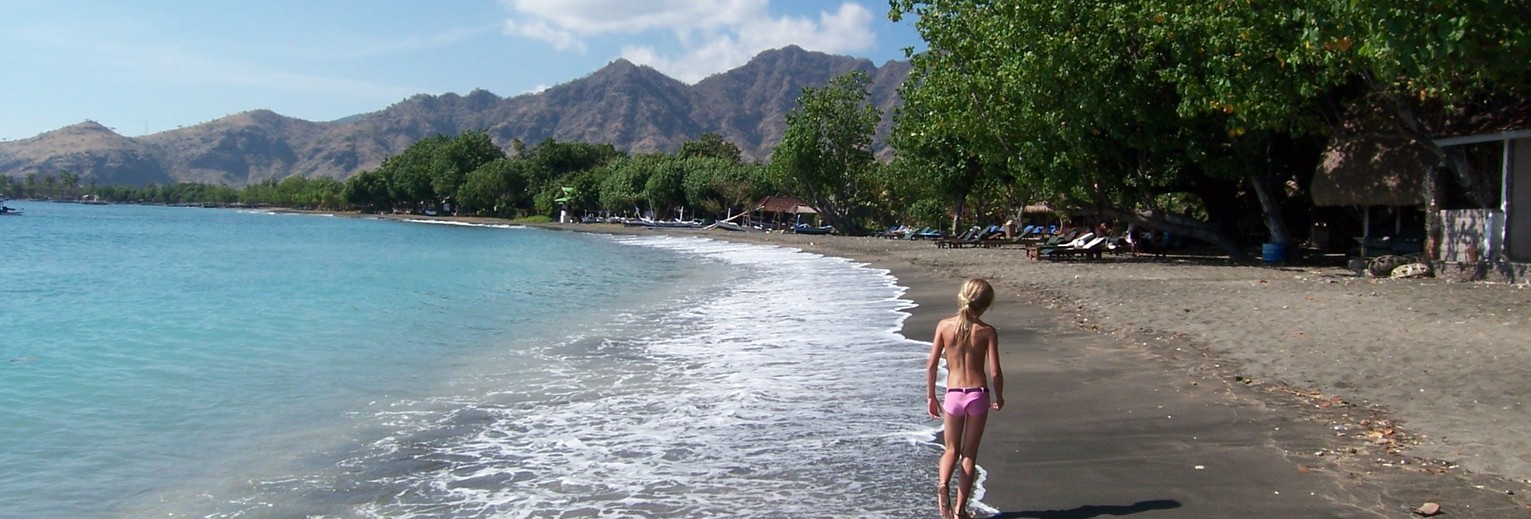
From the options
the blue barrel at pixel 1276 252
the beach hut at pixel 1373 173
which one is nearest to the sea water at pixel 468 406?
the blue barrel at pixel 1276 252

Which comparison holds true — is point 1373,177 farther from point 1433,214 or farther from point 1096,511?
point 1096,511

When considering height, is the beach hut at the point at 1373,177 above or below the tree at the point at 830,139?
below

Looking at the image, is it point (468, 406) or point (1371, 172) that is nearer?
point (468, 406)

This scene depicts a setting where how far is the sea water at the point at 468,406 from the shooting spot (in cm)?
641

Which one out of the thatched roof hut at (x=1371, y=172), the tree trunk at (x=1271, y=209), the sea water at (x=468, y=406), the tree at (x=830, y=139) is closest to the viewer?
the sea water at (x=468, y=406)

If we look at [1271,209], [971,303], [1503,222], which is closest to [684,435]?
[971,303]

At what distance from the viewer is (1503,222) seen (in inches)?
611

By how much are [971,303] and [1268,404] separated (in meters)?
3.85

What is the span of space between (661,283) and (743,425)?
56.4 feet

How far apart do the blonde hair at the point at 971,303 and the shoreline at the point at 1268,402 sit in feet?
3.51

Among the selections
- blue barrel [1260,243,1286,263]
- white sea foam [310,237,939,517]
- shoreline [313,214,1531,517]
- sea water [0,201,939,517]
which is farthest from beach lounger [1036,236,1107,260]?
white sea foam [310,237,939,517]

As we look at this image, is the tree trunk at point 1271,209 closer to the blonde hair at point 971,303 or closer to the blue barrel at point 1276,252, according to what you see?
the blue barrel at point 1276,252

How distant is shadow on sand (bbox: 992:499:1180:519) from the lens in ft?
17.7

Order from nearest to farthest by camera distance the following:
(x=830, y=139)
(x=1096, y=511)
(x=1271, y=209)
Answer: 1. (x=1096, y=511)
2. (x=1271, y=209)
3. (x=830, y=139)
